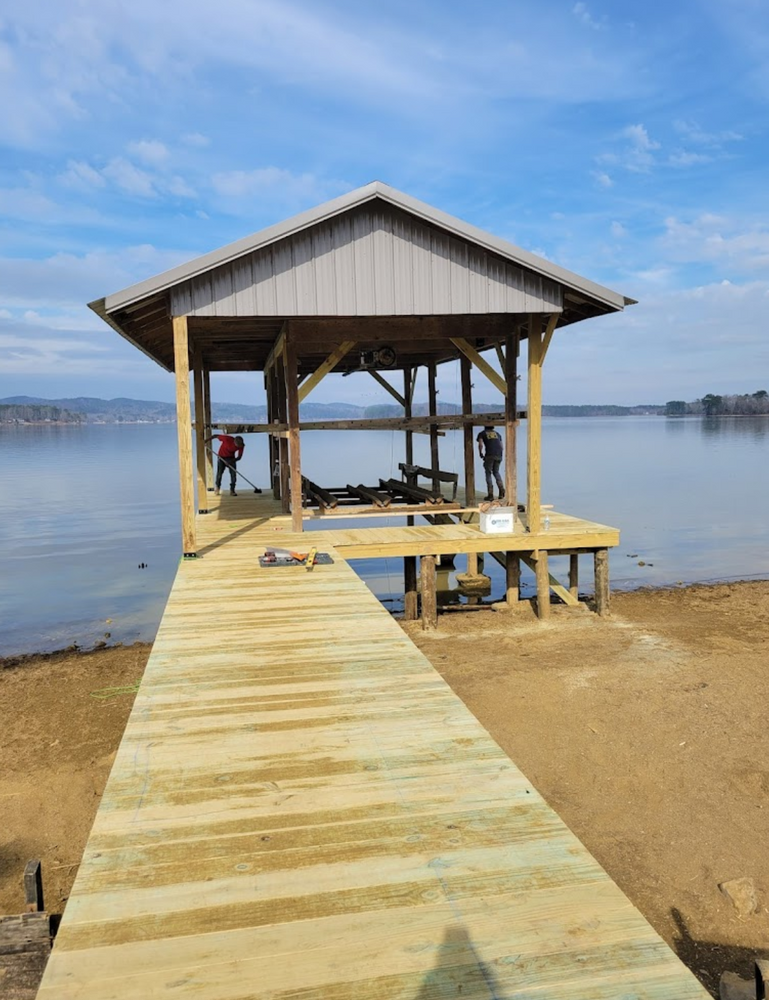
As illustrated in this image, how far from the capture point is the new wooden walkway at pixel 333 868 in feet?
8.45

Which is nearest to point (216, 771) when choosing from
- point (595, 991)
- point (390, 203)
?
point (595, 991)

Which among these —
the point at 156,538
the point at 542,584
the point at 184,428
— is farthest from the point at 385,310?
the point at 156,538

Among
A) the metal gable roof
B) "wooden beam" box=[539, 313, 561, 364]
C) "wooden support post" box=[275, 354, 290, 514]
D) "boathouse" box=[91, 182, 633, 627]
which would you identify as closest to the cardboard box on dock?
"boathouse" box=[91, 182, 633, 627]

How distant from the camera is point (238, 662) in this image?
6117mm

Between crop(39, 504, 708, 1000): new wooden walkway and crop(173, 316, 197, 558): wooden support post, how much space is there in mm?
5346

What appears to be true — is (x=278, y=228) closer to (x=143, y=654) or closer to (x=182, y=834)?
(x=143, y=654)

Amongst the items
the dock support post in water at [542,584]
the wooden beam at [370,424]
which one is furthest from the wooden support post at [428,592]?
the wooden beam at [370,424]

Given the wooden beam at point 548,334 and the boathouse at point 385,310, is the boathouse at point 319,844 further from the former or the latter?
the wooden beam at point 548,334

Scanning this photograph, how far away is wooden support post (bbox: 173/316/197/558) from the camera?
34.5 ft

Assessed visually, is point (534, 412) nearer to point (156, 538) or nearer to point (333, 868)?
point (333, 868)

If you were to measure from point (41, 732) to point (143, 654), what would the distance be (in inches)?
148

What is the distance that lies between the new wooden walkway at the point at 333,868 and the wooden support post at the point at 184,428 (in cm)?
535

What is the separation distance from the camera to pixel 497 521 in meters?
12.8

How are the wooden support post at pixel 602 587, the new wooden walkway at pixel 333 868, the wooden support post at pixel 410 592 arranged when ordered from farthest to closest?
the wooden support post at pixel 410 592, the wooden support post at pixel 602 587, the new wooden walkway at pixel 333 868
